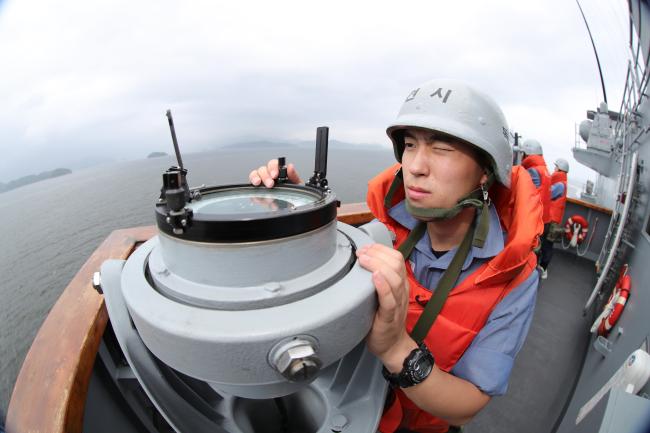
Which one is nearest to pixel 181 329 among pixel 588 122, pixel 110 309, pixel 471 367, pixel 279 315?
pixel 279 315

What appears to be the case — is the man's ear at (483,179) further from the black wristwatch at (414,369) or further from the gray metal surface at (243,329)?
the gray metal surface at (243,329)

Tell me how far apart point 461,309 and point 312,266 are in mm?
925

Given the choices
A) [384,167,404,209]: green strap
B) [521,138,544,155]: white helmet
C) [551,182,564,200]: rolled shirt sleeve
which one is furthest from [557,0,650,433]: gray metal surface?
[521,138,544,155]: white helmet

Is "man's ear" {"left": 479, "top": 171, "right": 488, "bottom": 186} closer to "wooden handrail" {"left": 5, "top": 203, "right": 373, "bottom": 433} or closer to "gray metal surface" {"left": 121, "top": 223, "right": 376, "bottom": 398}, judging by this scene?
"gray metal surface" {"left": 121, "top": 223, "right": 376, "bottom": 398}

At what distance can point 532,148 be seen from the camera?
691 centimetres

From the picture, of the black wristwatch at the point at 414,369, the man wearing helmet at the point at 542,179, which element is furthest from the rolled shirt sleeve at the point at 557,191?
the black wristwatch at the point at 414,369

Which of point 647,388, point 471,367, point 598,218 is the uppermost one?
point 471,367

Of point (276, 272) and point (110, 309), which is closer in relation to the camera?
point (276, 272)

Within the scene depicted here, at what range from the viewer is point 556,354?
3.53 meters

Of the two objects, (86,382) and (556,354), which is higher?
(86,382)

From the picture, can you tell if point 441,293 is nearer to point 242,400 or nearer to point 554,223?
point 242,400

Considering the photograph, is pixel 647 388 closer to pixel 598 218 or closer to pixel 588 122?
pixel 598 218

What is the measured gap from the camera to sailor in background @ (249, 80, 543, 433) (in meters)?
1.20

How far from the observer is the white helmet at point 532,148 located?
688cm
